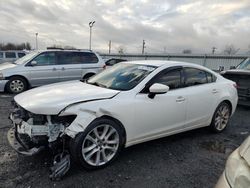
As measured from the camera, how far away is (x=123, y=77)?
4004 millimetres

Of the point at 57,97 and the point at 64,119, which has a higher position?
the point at 57,97

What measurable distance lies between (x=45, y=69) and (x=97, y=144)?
638cm

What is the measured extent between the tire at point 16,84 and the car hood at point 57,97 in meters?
5.36

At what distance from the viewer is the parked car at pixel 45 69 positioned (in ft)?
27.7

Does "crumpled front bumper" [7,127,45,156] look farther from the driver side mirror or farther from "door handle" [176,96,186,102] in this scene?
"door handle" [176,96,186,102]

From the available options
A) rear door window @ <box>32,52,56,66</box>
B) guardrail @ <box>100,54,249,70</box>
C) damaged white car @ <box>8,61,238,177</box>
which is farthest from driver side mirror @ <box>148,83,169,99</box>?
guardrail @ <box>100,54,249,70</box>

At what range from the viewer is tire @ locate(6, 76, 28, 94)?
8.42 metres

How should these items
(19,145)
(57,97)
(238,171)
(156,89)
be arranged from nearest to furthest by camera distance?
(238,171) < (19,145) < (57,97) < (156,89)

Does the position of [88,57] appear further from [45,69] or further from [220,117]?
[220,117]

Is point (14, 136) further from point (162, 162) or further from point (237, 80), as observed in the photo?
point (237, 80)

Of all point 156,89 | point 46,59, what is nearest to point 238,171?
point 156,89

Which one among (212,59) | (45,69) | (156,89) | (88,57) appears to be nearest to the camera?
(156,89)

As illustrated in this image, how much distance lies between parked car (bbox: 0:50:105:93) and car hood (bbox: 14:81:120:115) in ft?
17.4

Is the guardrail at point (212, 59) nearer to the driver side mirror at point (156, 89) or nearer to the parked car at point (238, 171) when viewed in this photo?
the driver side mirror at point (156, 89)
